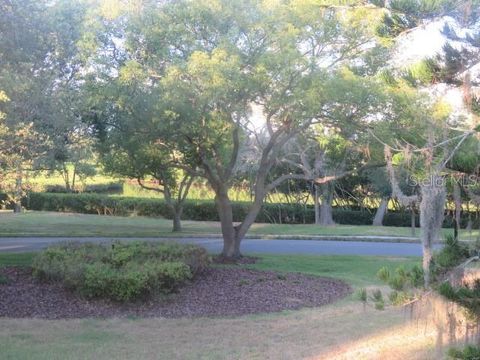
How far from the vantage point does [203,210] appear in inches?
1533

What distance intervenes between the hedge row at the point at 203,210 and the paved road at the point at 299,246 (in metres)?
11.6

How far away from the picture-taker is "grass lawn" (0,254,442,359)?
737 cm

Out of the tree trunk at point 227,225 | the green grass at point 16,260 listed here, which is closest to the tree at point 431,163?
the tree trunk at point 227,225

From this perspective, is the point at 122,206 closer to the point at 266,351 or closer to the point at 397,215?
the point at 397,215

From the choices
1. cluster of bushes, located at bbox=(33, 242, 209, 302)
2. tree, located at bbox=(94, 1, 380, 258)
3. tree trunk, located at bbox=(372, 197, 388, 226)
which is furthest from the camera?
tree trunk, located at bbox=(372, 197, 388, 226)

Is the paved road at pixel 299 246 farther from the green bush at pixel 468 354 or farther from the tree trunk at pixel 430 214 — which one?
the green bush at pixel 468 354

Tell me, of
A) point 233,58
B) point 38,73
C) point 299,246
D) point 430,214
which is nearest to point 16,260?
point 38,73

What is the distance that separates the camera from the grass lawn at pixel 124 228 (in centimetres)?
2906

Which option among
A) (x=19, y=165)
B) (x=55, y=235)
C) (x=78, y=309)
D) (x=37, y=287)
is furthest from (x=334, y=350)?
(x=55, y=235)

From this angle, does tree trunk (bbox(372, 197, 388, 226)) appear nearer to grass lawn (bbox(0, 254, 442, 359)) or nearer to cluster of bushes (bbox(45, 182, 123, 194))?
cluster of bushes (bbox(45, 182, 123, 194))

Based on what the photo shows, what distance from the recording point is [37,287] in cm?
1162

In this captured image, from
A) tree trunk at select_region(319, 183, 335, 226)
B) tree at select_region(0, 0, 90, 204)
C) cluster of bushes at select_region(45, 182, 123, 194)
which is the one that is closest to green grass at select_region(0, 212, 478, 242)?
tree trunk at select_region(319, 183, 335, 226)

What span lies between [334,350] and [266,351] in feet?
2.76

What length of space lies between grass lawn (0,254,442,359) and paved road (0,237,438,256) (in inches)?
413
